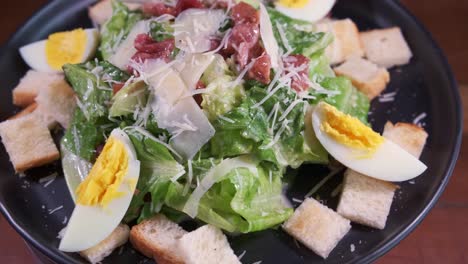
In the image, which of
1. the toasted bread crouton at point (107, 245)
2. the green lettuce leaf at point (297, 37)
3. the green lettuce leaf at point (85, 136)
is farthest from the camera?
the green lettuce leaf at point (297, 37)

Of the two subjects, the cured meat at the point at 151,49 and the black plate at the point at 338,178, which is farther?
the cured meat at the point at 151,49

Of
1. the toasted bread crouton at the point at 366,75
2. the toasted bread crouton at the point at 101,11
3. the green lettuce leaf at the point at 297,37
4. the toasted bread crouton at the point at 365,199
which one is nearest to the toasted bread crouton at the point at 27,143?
the toasted bread crouton at the point at 101,11

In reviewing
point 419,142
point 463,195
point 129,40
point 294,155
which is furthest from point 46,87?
point 463,195

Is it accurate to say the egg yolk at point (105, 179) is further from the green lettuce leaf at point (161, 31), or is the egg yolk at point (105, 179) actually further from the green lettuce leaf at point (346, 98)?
the green lettuce leaf at point (346, 98)

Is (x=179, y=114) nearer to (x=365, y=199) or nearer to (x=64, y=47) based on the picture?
(x=365, y=199)

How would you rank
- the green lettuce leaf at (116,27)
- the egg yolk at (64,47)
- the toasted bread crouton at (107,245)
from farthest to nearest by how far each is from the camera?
the egg yolk at (64,47) → the green lettuce leaf at (116,27) → the toasted bread crouton at (107,245)

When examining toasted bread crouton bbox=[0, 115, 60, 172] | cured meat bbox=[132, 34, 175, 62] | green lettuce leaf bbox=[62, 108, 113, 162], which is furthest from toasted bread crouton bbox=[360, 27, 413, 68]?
toasted bread crouton bbox=[0, 115, 60, 172]
